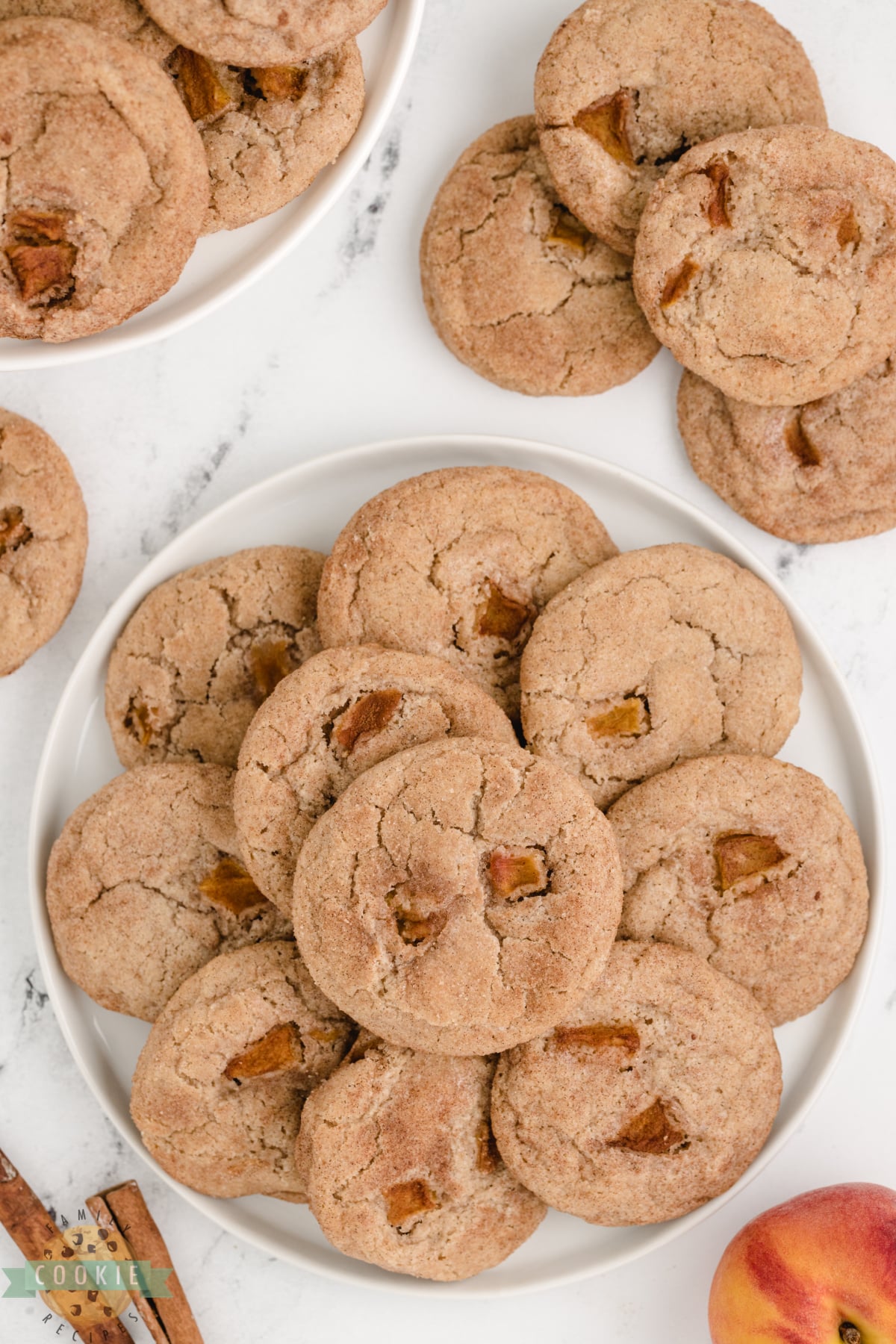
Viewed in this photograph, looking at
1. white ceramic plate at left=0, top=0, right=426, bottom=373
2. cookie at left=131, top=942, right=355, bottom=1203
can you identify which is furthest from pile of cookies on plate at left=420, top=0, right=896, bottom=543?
cookie at left=131, top=942, right=355, bottom=1203

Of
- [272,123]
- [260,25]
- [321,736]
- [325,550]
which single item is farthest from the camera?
[325,550]

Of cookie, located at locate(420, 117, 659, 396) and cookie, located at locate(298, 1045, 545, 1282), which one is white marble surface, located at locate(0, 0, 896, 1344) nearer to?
cookie, located at locate(420, 117, 659, 396)

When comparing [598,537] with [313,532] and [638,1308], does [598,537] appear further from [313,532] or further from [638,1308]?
[638,1308]

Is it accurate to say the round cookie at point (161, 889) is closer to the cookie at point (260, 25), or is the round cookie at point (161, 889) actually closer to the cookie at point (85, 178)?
the cookie at point (85, 178)

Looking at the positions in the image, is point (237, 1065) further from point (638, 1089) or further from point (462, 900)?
point (638, 1089)

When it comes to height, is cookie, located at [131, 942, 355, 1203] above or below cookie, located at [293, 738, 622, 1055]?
below

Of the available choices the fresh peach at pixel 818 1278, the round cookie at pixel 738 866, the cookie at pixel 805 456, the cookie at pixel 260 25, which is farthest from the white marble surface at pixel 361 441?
the cookie at pixel 260 25

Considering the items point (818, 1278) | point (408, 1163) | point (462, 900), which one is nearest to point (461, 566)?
point (462, 900)
